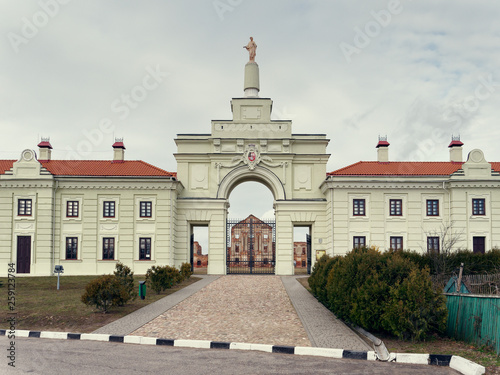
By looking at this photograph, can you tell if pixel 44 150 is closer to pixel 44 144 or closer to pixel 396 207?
pixel 44 144

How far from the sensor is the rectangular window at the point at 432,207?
34.2 meters

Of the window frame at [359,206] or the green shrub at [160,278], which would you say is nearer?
the green shrub at [160,278]

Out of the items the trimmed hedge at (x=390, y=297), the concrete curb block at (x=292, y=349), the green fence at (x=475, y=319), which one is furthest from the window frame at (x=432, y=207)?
the concrete curb block at (x=292, y=349)

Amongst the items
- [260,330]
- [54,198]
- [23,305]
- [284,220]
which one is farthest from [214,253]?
[260,330]

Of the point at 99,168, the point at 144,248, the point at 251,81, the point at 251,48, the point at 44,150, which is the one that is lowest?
the point at 144,248

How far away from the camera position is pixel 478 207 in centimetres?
3366

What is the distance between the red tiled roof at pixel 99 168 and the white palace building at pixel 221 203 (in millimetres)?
85

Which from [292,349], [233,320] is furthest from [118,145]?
[292,349]

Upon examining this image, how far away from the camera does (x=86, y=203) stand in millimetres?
33969

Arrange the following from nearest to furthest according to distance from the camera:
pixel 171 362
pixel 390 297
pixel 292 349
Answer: pixel 171 362, pixel 292 349, pixel 390 297

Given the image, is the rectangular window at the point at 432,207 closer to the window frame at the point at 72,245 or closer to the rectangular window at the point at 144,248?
the rectangular window at the point at 144,248

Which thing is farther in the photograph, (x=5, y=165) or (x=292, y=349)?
(x=5, y=165)

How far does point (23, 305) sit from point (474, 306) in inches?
551

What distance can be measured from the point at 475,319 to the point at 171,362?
21.9 ft
